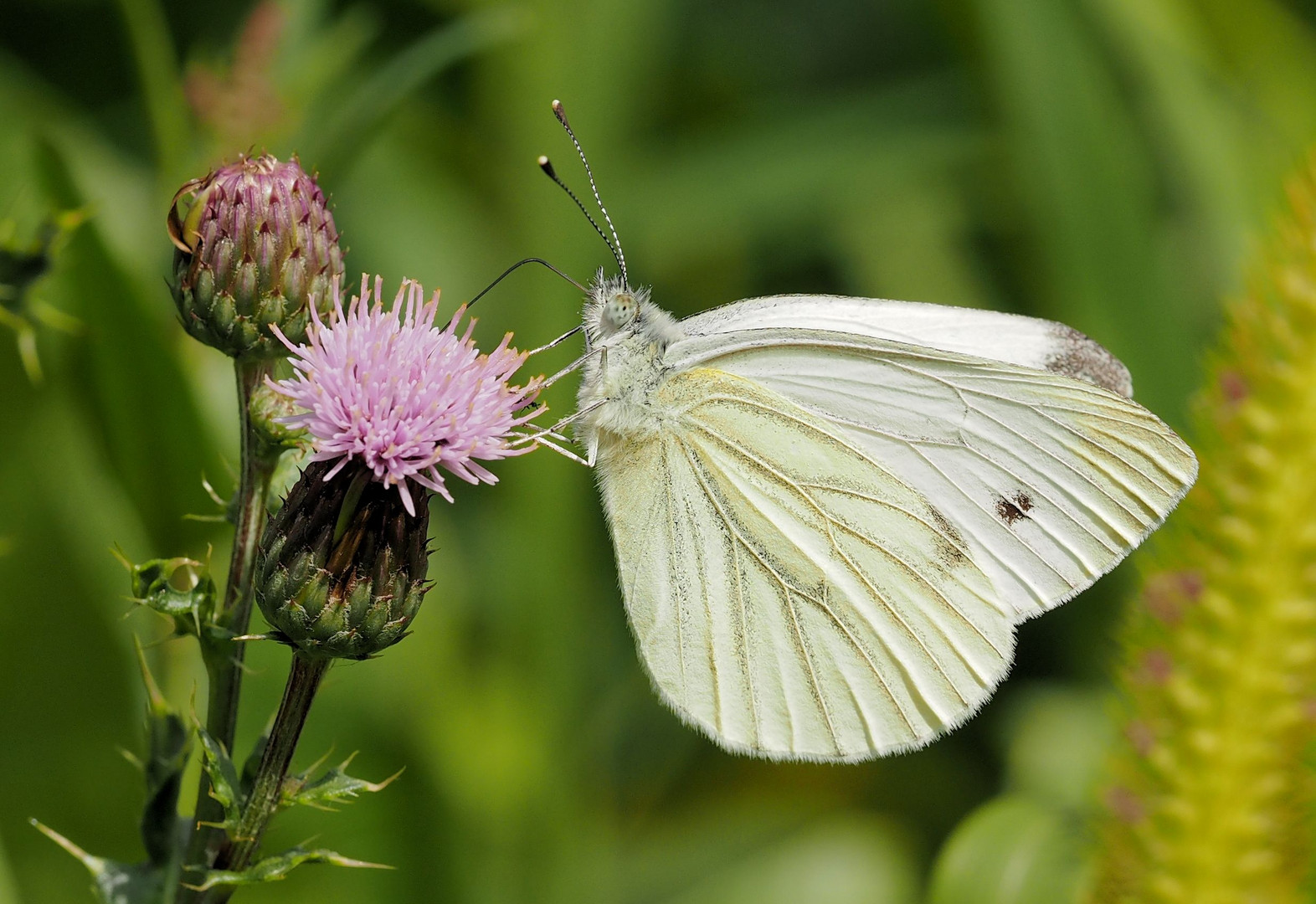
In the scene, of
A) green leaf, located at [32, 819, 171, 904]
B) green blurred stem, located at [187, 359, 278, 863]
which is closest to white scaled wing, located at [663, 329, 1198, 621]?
green blurred stem, located at [187, 359, 278, 863]

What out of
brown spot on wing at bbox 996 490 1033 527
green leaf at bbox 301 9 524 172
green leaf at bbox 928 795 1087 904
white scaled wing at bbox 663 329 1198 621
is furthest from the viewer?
brown spot on wing at bbox 996 490 1033 527

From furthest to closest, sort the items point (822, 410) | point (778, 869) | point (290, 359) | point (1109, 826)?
1. point (778, 869)
2. point (822, 410)
3. point (1109, 826)
4. point (290, 359)

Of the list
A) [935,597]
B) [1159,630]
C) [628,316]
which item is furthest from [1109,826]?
[628,316]

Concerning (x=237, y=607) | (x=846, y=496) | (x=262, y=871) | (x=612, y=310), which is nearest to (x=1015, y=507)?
(x=846, y=496)

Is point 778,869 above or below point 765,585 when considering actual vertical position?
below

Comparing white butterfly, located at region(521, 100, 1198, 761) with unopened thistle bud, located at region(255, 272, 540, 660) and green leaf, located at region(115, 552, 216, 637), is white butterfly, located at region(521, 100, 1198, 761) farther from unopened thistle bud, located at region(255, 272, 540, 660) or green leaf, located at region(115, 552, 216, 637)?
green leaf, located at region(115, 552, 216, 637)

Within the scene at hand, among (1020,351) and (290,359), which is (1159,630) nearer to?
(1020,351)

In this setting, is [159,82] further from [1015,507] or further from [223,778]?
[1015,507]
